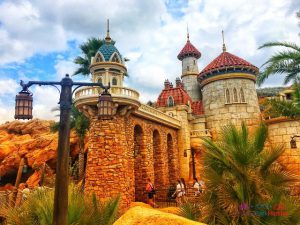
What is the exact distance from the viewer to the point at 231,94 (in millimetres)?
26141

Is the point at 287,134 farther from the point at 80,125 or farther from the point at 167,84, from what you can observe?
the point at 80,125

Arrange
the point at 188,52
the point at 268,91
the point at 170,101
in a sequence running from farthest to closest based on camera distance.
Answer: the point at 268,91
the point at 188,52
the point at 170,101

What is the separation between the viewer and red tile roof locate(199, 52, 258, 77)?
2602 centimetres

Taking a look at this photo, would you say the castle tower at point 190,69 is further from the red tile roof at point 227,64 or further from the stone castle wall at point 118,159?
the stone castle wall at point 118,159

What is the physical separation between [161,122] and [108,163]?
7.03 meters

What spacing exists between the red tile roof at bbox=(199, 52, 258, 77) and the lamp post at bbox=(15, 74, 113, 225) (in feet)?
75.9

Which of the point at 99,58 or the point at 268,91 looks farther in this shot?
the point at 268,91

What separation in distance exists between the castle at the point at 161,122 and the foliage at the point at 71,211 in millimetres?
2856

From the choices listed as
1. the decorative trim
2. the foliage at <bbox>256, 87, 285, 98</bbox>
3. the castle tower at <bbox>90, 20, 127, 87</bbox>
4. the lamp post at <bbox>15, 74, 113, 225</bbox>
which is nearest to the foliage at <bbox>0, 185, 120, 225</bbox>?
the lamp post at <bbox>15, 74, 113, 225</bbox>

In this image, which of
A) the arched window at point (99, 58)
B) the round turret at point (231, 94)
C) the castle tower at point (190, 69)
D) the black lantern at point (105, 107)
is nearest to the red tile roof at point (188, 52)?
the castle tower at point (190, 69)

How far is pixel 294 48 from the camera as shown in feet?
33.6

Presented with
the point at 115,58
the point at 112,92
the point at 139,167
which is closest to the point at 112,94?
the point at 112,92

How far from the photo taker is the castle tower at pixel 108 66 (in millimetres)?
14336

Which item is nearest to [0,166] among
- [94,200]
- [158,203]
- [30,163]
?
[30,163]
